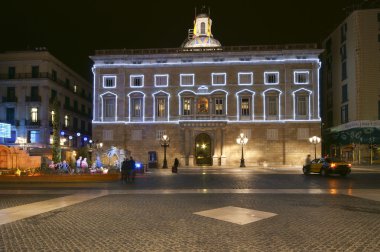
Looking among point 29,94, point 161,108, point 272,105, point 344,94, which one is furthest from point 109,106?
point 344,94

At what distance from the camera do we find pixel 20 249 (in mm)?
7414

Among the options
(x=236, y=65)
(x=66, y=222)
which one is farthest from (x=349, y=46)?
(x=66, y=222)

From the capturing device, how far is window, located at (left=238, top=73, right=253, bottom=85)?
51.2m

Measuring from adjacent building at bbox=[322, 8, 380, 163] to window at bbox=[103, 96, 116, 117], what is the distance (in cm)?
3319

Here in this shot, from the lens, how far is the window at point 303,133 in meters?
50.3

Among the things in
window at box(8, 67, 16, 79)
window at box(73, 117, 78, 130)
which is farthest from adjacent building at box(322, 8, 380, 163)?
window at box(8, 67, 16, 79)

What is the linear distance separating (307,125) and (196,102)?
15.2 meters

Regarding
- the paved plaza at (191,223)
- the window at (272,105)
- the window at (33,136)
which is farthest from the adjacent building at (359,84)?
the window at (33,136)

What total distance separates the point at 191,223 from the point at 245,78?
43.2m

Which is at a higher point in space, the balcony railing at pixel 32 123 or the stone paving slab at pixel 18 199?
the balcony railing at pixel 32 123

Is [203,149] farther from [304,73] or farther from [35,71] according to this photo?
[35,71]

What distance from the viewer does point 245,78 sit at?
168 feet

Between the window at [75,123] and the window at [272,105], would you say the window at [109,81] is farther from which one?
the window at [272,105]

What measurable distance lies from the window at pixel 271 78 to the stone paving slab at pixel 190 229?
3884 centimetres
